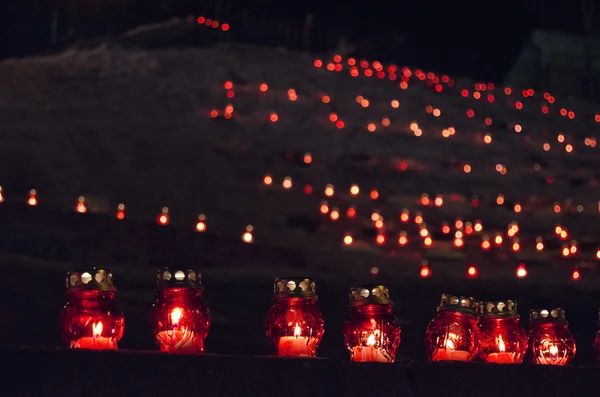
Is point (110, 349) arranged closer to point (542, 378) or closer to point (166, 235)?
point (542, 378)

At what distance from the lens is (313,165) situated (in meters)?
3.65

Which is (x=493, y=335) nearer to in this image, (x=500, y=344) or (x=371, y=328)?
(x=500, y=344)

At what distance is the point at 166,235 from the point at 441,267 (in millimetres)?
798

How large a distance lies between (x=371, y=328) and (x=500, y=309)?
22cm

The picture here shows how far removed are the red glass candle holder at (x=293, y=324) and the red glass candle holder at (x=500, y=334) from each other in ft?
0.89

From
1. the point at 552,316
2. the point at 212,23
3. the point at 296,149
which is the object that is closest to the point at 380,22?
the point at 212,23

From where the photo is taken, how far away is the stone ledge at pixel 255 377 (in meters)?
1.21

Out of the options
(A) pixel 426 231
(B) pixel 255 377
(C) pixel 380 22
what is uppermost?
(C) pixel 380 22

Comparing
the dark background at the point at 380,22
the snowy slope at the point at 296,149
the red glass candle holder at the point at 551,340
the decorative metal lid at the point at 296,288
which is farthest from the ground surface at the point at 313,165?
the decorative metal lid at the point at 296,288

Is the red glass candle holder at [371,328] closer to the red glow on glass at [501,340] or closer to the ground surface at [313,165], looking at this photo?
the red glow on glass at [501,340]

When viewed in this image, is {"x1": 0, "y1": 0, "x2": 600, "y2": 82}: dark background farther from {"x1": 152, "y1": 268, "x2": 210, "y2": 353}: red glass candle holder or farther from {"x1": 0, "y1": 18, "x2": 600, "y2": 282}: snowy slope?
{"x1": 152, "y1": 268, "x2": 210, "y2": 353}: red glass candle holder

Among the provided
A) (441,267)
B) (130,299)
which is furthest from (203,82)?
(130,299)

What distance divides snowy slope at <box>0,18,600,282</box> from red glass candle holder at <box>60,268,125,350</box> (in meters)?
1.37

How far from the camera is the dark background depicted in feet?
14.8
